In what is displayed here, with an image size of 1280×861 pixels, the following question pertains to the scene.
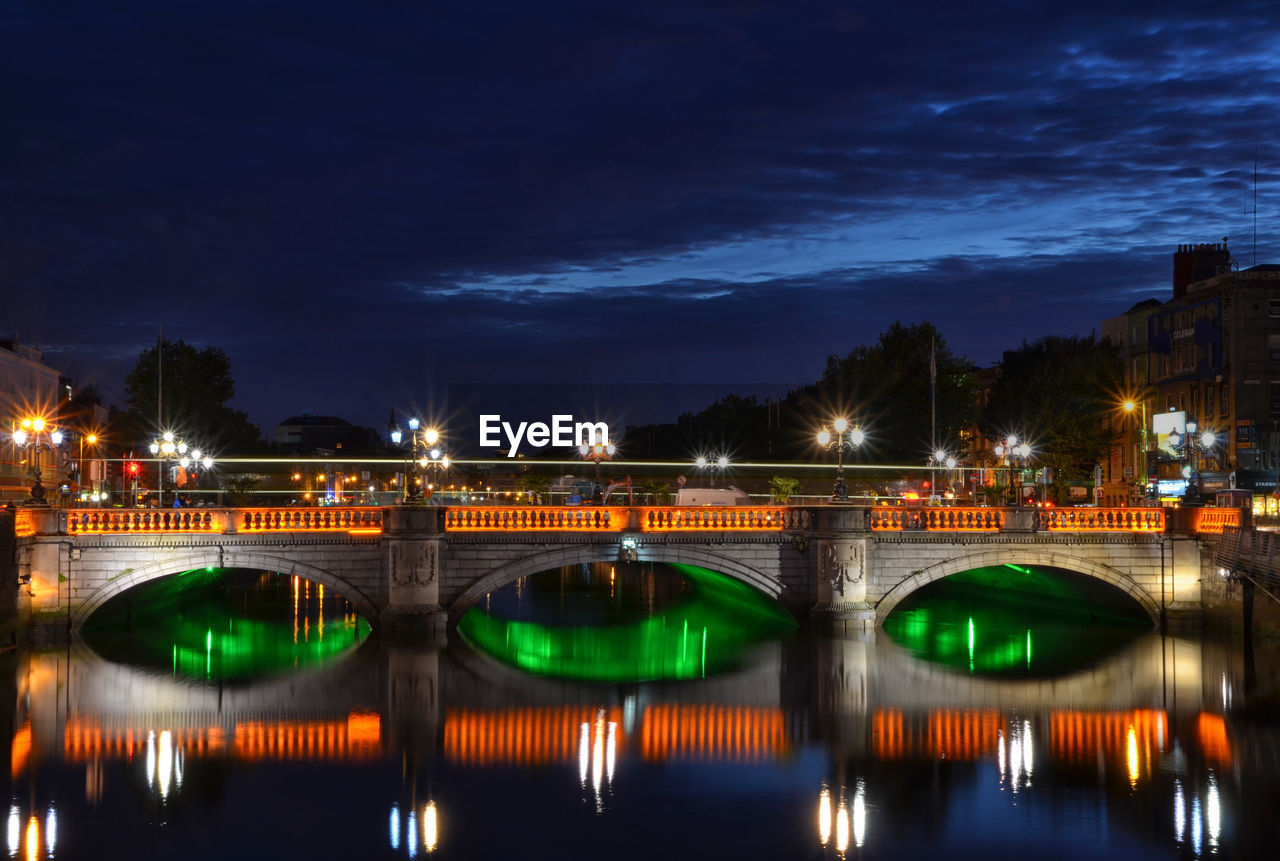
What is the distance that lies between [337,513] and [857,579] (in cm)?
1568

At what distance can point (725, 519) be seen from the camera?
4041 cm

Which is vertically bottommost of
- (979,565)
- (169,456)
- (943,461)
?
(979,565)

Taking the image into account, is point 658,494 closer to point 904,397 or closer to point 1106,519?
point 1106,519

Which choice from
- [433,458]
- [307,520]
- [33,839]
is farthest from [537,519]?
[33,839]

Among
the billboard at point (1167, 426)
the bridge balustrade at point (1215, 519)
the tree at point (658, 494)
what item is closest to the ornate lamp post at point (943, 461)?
the billboard at point (1167, 426)

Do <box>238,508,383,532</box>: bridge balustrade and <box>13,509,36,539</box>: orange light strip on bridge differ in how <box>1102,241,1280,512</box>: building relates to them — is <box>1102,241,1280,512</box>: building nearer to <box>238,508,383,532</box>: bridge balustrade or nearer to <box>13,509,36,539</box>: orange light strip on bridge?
<box>238,508,383,532</box>: bridge balustrade

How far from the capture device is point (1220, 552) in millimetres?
39562

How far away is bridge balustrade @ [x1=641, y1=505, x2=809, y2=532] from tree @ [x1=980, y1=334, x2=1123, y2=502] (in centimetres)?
4089

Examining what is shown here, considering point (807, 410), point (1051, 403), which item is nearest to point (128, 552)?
point (1051, 403)

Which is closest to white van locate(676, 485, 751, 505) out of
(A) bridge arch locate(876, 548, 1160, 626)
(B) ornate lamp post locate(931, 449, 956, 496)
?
(A) bridge arch locate(876, 548, 1160, 626)

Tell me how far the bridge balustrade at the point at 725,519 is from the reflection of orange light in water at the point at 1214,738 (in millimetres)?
13431

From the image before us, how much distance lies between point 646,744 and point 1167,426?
5668cm

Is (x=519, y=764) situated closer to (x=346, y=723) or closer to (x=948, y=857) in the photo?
(x=346, y=723)

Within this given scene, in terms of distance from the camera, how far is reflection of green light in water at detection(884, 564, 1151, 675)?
3919cm
